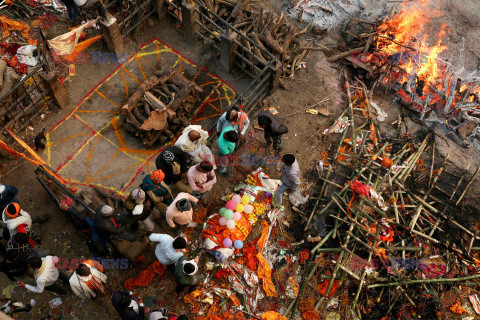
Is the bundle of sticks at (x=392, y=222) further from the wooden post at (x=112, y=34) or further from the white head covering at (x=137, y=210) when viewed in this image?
the wooden post at (x=112, y=34)

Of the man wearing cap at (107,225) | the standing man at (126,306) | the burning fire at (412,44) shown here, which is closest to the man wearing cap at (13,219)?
the man wearing cap at (107,225)

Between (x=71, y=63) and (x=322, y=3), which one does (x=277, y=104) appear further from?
(x=71, y=63)

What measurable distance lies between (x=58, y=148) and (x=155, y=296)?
6076 mm

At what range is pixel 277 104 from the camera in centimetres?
1298

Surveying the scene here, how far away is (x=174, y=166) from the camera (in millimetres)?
9352

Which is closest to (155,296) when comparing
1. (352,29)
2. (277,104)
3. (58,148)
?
(58,148)

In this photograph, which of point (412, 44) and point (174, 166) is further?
point (412, 44)

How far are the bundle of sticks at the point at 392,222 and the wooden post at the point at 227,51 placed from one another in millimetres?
5089

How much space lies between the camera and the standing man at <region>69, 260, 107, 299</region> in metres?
7.81

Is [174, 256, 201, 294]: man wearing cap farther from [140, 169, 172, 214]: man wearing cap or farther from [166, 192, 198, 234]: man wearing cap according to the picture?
[140, 169, 172, 214]: man wearing cap

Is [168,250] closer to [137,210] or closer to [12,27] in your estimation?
[137,210]

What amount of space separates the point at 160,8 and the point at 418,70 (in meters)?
10.8

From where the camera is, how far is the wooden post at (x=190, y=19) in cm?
1307

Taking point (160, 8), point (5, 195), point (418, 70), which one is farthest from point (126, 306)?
point (418, 70)
